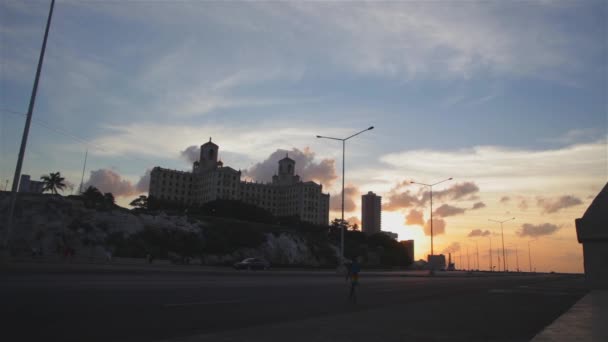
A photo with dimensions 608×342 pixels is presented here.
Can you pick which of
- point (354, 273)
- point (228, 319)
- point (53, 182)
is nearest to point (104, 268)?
point (354, 273)

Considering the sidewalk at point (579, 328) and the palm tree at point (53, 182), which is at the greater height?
the palm tree at point (53, 182)

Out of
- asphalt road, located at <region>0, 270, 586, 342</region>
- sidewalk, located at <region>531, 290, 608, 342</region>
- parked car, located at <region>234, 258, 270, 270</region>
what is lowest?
asphalt road, located at <region>0, 270, 586, 342</region>

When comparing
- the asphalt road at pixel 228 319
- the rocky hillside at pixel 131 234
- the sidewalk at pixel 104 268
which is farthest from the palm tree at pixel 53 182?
the asphalt road at pixel 228 319

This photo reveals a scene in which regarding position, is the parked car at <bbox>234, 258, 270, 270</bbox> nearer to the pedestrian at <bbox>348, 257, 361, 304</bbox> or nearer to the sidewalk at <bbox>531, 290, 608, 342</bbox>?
the pedestrian at <bbox>348, 257, 361, 304</bbox>

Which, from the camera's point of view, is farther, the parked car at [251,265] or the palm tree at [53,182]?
the palm tree at [53,182]

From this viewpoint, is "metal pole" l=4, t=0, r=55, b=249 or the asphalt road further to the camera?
"metal pole" l=4, t=0, r=55, b=249

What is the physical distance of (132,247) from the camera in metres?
77.9

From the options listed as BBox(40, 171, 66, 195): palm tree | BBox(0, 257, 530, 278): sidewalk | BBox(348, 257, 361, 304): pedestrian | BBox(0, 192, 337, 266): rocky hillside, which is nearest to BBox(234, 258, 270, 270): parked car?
BBox(0, 257, 530, 278): sidewalk

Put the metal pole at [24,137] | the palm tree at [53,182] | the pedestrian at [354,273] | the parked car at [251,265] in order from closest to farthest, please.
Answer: the pedestrian at [354,273]
the metal pole at [24,137]
the parked car at [251,265]
the palm tree at [53,182]

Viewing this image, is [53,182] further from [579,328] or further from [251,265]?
[579,328]

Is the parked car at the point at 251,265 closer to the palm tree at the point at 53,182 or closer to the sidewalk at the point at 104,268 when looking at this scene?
the sidewalk at the point at 104,268

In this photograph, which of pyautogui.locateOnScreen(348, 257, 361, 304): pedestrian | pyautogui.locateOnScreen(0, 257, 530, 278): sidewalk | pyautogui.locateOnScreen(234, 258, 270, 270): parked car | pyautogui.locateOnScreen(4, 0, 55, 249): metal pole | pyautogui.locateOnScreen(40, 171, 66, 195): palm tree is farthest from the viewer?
pyautogui.locateOnScreen(40, 171, 66, 195): palm tree

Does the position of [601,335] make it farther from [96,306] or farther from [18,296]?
[18,296]

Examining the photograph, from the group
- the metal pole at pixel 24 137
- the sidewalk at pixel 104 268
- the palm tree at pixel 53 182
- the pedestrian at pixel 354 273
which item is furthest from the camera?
the palm tree at pixel 53 182
